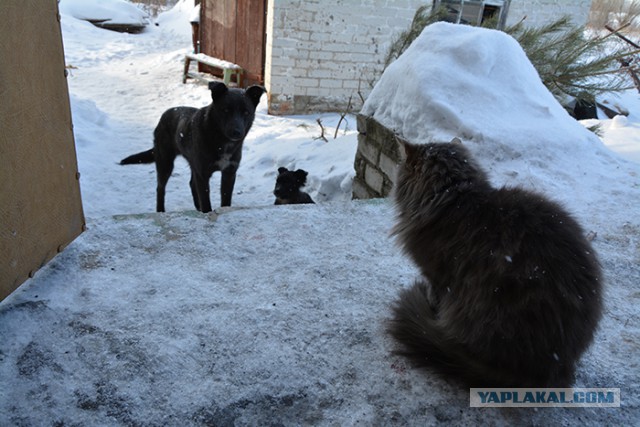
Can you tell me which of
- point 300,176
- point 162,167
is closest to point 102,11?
point 162,167

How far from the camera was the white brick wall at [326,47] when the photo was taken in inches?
375

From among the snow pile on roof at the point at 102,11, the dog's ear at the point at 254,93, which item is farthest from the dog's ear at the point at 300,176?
the snow pile on roof at the point at 102,11

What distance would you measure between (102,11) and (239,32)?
9.97 metres

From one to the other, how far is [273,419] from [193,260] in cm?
117

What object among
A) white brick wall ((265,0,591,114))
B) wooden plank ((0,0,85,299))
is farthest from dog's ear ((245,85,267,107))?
white brick wall ((265,0,591,114))

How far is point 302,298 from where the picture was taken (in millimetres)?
2209

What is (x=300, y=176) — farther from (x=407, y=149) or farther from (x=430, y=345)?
(x=430, y=345)

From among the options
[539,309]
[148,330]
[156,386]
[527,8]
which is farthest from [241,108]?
[527,8]

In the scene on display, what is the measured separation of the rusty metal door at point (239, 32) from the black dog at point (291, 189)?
575 centimetres

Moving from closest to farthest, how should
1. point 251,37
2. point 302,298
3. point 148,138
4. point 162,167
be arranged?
1. point 302,298
2. point 162,167
3. point 148,138
4. point 251,37

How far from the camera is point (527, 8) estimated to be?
35.0 ft

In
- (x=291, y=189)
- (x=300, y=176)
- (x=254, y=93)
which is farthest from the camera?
(x=300, y=176)

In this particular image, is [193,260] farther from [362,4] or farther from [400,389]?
[362,4]

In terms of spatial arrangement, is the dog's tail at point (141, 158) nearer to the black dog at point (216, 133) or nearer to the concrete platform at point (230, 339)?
the black dog at point (216, 133)
